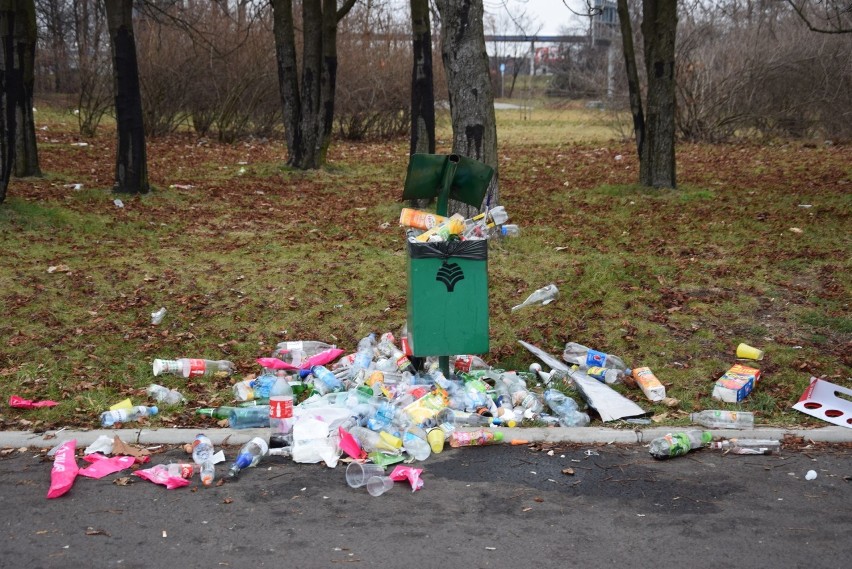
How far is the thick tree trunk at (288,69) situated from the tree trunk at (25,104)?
3.89m

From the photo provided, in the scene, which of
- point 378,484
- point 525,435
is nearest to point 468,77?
point 525,435

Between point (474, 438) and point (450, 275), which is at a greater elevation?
point (450, 275)

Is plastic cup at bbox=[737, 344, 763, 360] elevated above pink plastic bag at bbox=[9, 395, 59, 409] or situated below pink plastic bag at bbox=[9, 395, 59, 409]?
above

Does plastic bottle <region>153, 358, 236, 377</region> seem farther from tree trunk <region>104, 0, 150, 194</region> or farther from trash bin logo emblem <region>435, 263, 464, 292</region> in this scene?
tree trunk <region>104, 0, 150, 194</region>

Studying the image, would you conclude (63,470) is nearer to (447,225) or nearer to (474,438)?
(474,438)

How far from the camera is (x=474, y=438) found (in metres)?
5.32

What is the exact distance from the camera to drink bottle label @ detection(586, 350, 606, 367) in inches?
255

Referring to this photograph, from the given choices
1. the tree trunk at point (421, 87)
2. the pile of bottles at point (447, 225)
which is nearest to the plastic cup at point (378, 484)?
the pile of bottles at point (447, 225)

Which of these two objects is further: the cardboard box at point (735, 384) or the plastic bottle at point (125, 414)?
the cardboard box at point (735, 384)

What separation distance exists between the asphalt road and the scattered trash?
46 centimetres

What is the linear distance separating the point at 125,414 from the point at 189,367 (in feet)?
2.80

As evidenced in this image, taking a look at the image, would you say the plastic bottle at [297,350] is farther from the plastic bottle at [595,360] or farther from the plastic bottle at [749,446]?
the plastic bottle at [749,446]

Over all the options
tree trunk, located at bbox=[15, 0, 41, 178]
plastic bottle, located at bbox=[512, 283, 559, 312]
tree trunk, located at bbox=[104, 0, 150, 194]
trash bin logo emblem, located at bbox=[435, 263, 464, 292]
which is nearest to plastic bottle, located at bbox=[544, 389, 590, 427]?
trash bin logo emblem, located at bbox=[435, 263, 464, 292]

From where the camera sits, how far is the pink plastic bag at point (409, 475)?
470 cm
